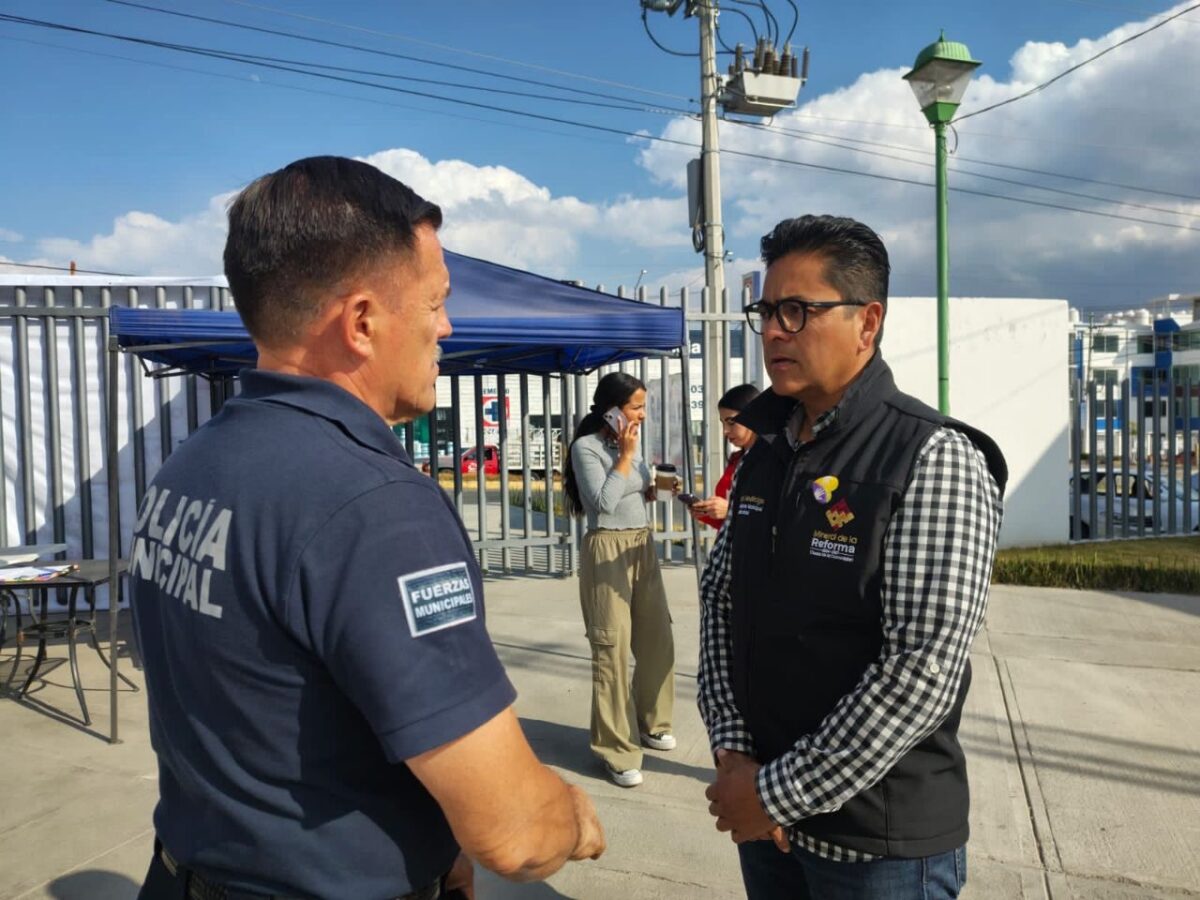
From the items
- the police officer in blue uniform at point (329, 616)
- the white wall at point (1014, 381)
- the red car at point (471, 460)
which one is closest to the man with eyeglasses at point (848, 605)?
the police officer in blue uniform at point (329, 616)

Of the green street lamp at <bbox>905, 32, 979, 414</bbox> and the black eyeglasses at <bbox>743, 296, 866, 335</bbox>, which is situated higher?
the green street lamp at <bbox>905, 32, 979, 414</bbox>

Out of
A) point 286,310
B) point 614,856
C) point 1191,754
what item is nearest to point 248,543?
point 286,310

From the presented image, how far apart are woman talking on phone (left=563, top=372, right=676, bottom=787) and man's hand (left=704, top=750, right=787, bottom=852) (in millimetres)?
2143

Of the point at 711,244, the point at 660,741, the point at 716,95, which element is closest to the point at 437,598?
the point at 660,741

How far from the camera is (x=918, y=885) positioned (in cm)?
150

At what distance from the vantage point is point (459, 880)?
1.23 meters

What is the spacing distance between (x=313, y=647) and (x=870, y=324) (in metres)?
1.24

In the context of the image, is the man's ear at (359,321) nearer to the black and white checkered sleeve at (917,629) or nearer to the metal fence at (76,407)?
the black and white checkered sleeve at (917,629)

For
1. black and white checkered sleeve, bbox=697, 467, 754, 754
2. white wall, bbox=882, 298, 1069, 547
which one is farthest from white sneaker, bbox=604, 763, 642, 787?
white wall, bbox=882, 298, 1069, 547

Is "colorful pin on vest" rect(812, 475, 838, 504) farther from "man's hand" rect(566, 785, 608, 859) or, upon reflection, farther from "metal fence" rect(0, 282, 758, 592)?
"metal fence" rect(0, 282, 758, 592)

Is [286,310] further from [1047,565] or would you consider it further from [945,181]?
[1047,565]

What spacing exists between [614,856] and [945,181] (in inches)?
210

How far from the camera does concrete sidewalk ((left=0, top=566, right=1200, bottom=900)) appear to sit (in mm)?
3064

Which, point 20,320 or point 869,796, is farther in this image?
point 20,320
